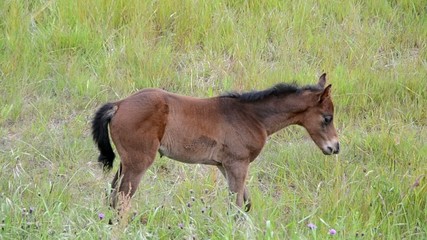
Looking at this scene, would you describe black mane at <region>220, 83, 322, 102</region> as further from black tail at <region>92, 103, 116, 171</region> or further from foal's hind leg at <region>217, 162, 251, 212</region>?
black tail at <region>92, 103, 116, 171</region>

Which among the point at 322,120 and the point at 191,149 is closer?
the point at 191,149

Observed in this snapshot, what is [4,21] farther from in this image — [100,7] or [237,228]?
[237,228]

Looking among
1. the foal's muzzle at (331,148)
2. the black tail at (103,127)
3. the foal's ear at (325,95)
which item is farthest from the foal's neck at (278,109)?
the black tail at (103,127)

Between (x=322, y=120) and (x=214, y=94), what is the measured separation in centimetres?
254

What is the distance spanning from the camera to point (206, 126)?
7996 millimetres

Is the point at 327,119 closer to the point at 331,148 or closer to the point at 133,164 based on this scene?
the point at 331,148

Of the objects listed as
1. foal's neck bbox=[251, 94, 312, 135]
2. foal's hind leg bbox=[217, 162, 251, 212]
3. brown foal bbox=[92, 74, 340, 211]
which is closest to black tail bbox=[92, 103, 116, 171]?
brown foal bbox=[92, 74, 340, 211]

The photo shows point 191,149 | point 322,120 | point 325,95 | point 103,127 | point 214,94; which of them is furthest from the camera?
point 214,94

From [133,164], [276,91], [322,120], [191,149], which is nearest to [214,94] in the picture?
[276,91]

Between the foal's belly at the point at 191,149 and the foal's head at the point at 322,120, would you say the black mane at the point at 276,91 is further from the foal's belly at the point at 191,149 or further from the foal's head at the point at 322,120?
the foal's belly at the point at 191,149

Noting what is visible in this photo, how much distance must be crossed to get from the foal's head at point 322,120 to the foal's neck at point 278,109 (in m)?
0.07

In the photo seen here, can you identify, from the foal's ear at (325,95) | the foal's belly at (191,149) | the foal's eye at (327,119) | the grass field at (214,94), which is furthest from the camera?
the foal's eye at (327,119)

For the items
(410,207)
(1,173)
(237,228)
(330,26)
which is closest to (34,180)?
(1,173)

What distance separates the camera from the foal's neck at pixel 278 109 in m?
8.20
